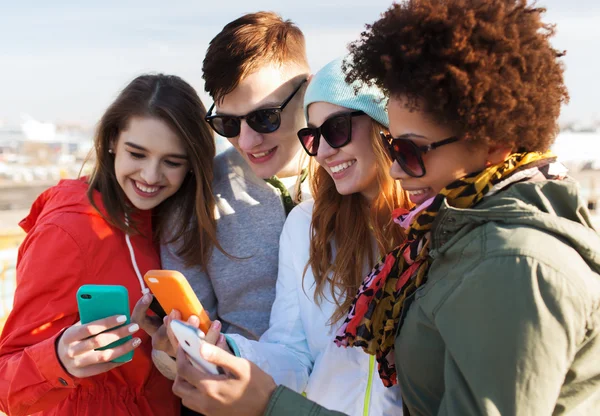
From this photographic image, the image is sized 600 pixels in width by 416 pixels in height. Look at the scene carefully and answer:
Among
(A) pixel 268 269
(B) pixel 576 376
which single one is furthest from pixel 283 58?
(B) pixel 576 376

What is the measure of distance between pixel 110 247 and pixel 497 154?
5.48 feet

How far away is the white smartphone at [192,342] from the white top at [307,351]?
36 centimetres

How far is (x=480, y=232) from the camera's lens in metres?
1.35

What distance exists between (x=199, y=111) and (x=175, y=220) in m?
0.54

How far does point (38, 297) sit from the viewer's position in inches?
91.3

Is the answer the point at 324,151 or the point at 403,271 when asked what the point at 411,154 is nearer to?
the point at 403,271

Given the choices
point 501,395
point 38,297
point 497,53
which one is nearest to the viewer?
point 501,395

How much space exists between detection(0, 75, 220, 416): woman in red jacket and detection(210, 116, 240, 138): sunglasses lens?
0.12 m

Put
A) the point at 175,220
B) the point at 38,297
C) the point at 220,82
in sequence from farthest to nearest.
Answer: the point at 175,220
the point at 220,82
the point at 38,297

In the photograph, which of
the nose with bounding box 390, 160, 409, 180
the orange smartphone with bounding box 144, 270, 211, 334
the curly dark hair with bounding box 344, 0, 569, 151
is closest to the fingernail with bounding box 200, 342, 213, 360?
the orange smartphone with bounding box 144, 270, 211, 334

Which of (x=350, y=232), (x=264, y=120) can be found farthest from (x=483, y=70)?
(x=264, y=120)

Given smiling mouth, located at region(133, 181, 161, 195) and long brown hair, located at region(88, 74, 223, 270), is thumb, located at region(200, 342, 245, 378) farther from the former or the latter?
smiling mouth, located at region(133, 181, 161, 195)

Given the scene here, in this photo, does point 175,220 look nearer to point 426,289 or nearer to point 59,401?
point 59,401

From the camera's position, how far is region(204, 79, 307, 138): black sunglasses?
8.43 feet
